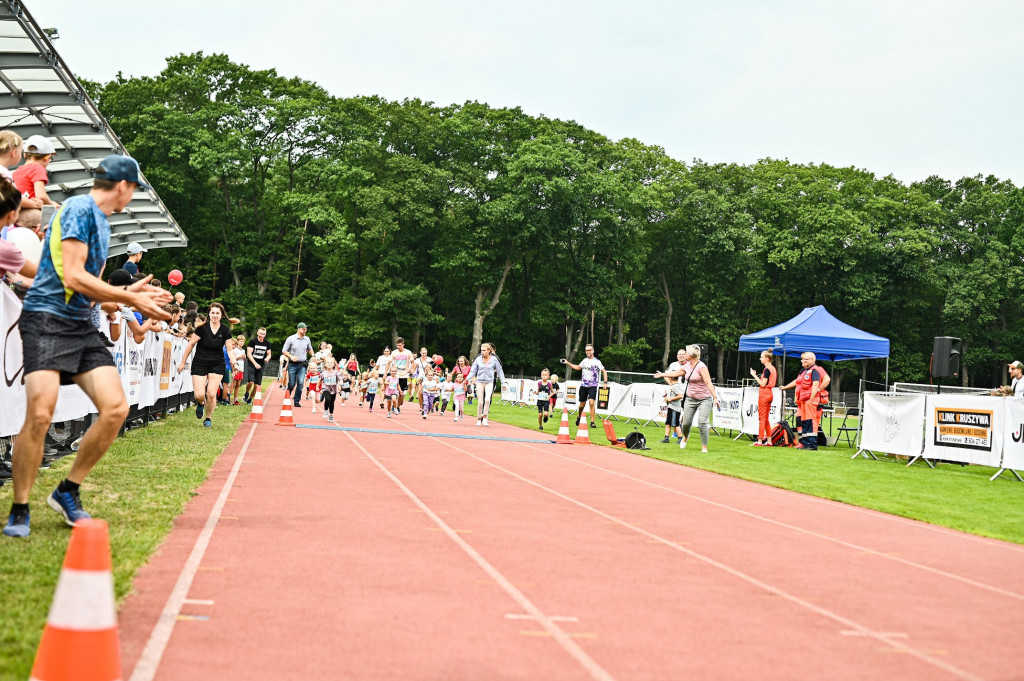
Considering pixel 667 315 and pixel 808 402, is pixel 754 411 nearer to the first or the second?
pixel 808 402

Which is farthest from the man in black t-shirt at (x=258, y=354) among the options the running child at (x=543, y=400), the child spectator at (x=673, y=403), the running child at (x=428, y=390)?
the child spectator at (x=673, y=403)

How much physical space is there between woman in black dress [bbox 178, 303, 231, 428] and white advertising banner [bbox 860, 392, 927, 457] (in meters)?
11.6

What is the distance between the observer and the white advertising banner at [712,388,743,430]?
2356 centimetres

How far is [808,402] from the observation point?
2153 centimetres

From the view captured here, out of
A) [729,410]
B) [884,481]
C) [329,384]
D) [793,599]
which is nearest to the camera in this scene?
[793,599]

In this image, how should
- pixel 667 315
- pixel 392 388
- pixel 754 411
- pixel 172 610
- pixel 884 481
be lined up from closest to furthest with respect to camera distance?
1. pixel 172 610
2. pixel 884 481
3. pixel 754 411
4. pixel 392 388
5. pixel 667 315

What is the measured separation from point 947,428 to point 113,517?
1426cm

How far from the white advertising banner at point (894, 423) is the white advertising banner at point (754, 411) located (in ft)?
9.35

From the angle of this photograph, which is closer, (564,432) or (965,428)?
(965,428)

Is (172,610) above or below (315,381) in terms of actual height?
below

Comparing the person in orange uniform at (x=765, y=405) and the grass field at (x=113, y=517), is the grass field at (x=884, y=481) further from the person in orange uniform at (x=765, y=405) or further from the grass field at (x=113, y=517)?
the grass field at (x=113, y=517)

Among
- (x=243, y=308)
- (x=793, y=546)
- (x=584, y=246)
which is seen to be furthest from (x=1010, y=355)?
(x=793, y=546)

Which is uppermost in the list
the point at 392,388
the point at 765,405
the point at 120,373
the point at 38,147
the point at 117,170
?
the point at 38,147

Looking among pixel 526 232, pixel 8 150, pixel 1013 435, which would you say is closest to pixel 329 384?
pixel 1013 435
